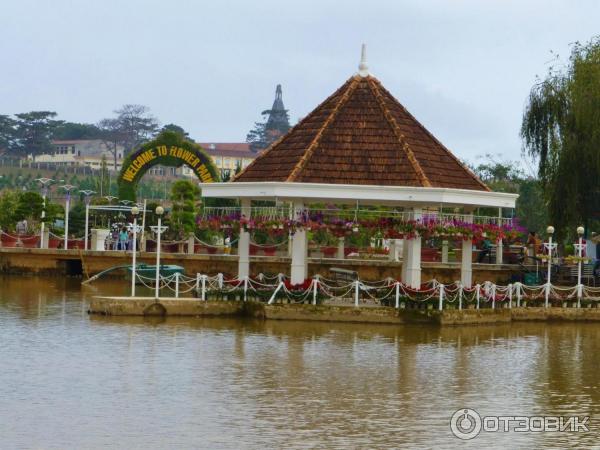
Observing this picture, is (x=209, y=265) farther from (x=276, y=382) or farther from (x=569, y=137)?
(x=276, y=382)

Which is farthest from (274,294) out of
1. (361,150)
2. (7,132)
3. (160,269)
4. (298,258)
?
(7,132)

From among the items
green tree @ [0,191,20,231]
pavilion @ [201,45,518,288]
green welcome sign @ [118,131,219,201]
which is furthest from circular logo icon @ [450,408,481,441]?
green tree @ [0,191,20,231]

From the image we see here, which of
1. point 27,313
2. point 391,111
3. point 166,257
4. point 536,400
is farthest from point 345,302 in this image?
point 166,257

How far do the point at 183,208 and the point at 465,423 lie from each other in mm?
43805

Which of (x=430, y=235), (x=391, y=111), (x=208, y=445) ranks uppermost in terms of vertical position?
(x=391, y=111)

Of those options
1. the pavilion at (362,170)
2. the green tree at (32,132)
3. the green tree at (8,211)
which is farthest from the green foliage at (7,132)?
the pavilion at (362,170)

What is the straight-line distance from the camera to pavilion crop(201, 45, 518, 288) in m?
38.0

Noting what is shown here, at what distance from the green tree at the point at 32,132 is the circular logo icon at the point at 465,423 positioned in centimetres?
16790

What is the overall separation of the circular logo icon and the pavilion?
45.7 feet

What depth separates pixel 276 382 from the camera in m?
27.0

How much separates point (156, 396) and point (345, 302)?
46.2 feet

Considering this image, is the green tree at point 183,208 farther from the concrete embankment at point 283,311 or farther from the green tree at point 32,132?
the green tree at point 32,132

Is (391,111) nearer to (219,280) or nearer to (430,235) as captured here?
(430,235)

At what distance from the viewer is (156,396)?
24797mm
